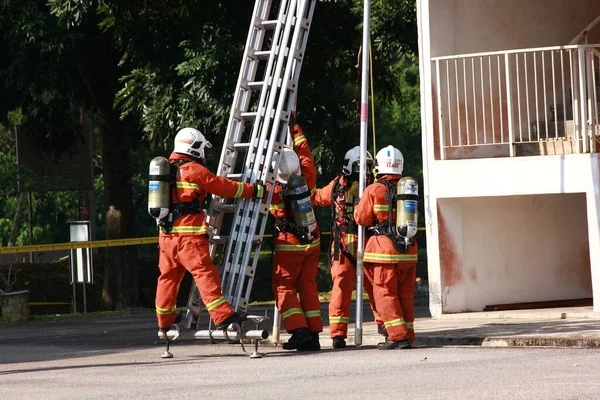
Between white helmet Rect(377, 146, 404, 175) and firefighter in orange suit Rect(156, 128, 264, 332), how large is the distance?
1419mm

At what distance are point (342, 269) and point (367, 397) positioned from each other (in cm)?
409

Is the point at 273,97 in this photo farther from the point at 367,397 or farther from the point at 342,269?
the point at 367,397

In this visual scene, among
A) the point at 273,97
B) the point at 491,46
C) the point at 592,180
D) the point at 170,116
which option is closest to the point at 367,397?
the point at 273,97

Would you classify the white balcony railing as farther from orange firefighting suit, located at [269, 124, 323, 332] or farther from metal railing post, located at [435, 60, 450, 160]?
orange firefighting suit, located at [269, 124, 323, 332]

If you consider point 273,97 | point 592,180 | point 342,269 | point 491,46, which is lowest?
point 342,269

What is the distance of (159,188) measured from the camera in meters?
11.3

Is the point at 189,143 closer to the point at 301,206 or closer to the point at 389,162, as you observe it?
the point at 301,206

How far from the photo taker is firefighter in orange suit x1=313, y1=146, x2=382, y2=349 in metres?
12.1

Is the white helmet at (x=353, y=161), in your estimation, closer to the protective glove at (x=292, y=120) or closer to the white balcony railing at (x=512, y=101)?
the protective glove at (x=292, y=120)

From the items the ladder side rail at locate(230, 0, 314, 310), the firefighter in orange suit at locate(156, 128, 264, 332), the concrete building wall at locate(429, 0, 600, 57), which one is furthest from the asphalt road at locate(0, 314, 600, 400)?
the concrete building wall at locate(429, 0, 600, 57)

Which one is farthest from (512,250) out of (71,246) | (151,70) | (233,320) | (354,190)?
(71,246)

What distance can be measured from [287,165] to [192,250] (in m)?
1.52

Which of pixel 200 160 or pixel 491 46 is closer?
pixel 200 160

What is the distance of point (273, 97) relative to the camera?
12438mm
